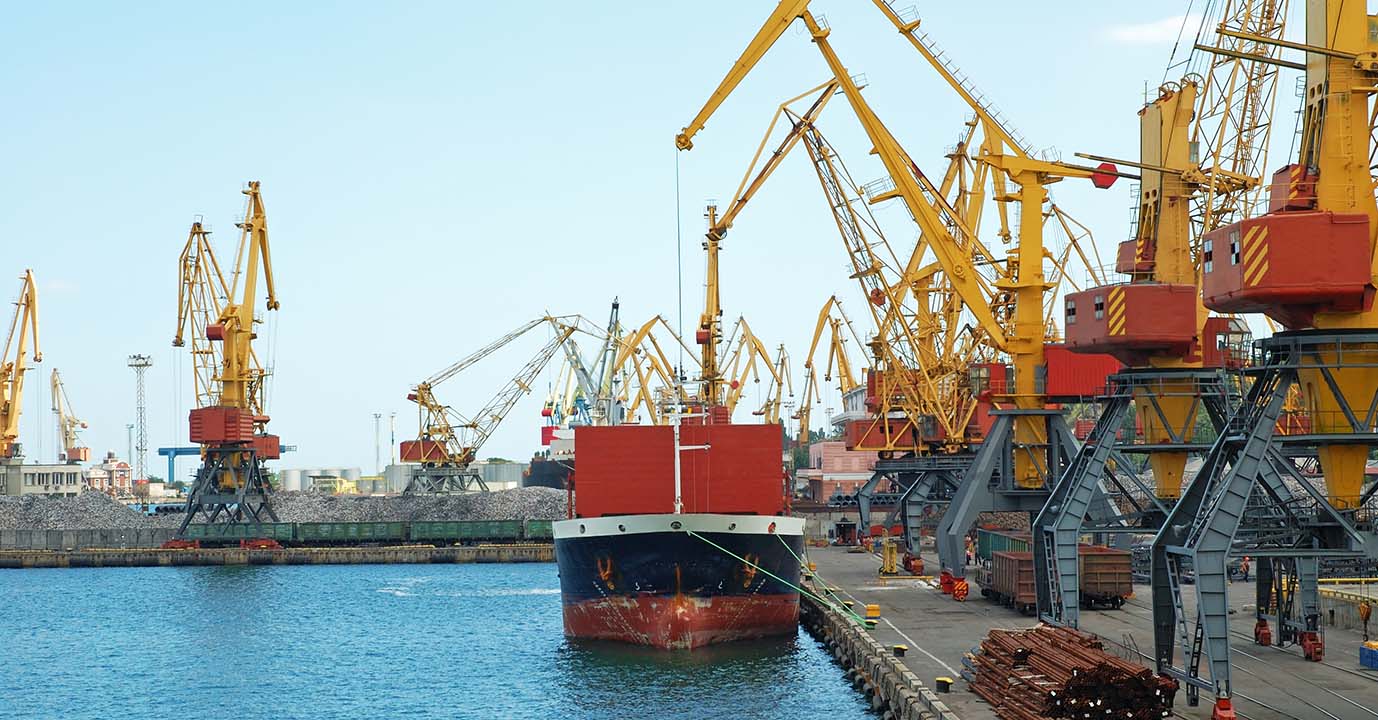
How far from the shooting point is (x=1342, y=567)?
62.5 metres

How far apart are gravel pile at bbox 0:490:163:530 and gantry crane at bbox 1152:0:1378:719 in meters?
100

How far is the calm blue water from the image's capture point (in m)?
43.2

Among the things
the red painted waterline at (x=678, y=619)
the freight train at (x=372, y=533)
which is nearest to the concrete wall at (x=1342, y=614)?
the red painted waterline at (x=678, y=619)

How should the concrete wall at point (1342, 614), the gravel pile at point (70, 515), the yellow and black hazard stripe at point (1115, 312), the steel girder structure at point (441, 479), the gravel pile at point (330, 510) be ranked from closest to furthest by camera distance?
the yellow and black hazard stripe at point (1115, 312)
the concrete wall at point (1342, 614)
the gravel pile at point (70, 515)
the gravel pile at point (330, 510)
the steel girder structure at point (441, 479)

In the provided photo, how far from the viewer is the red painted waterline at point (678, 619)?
49.3 metres

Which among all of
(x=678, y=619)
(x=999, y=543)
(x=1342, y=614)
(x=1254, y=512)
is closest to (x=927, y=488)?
(x=999, y=543)

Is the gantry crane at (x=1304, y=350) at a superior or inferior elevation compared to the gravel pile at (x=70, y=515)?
superior

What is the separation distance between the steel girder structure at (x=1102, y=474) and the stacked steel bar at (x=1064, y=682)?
8.05 m

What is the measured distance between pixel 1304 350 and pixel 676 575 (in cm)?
2305

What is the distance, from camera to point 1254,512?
108ft

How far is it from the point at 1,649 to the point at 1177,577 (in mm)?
45885

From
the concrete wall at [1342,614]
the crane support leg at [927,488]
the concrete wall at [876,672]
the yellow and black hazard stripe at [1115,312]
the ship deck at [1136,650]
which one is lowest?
the concrete wall at [876,672]

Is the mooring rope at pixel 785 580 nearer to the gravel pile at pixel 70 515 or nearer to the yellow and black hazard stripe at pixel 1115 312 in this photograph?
the yellow and black hazard stripe at pixel 1115 312

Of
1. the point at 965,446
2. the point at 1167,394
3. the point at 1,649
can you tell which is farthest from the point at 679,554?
the point at 965,446
